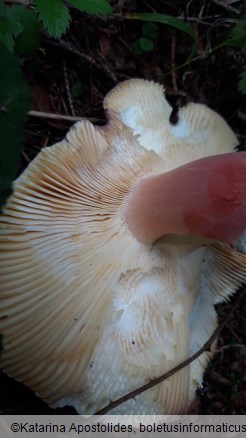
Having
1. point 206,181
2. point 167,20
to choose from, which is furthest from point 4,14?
point 206,181

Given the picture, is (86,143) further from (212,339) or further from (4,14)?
(212,339)

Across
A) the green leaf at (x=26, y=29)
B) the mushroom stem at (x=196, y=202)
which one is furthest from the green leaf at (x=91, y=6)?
the mushroom stem at (x=196, y=202)

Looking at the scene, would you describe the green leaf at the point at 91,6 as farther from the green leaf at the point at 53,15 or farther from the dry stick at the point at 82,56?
the dry stick at the point at 82,56

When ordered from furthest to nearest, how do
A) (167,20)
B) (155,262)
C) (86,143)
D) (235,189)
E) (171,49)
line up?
(171,49)
(167,20)
(155,262)
(86,143)
(235,189)

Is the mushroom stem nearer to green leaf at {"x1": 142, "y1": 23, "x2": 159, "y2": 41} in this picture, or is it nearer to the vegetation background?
the vegetation background

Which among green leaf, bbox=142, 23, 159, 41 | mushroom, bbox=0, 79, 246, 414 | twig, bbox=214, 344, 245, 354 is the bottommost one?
twig, bbox=214, 344, 245, 354

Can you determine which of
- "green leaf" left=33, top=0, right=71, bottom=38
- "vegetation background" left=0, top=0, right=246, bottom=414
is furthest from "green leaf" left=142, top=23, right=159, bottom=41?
"green leaf" left=33, top=0, right=71, bottom=38
